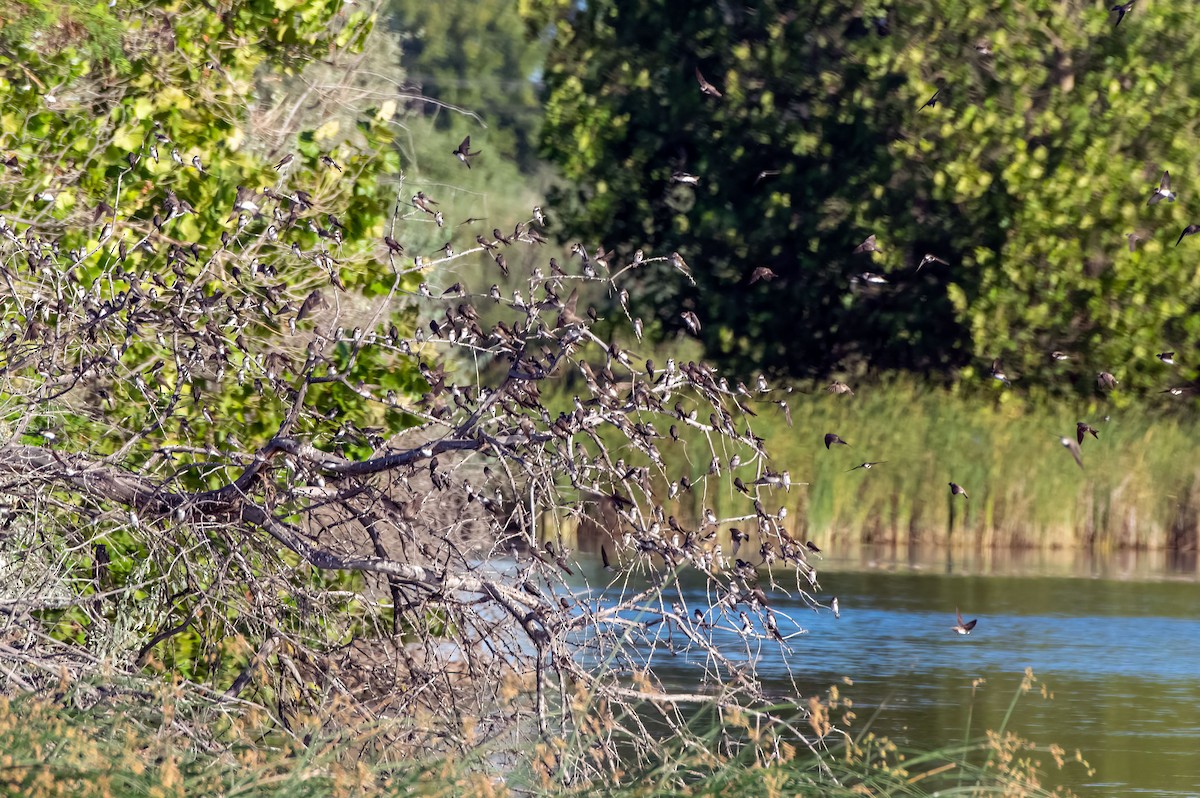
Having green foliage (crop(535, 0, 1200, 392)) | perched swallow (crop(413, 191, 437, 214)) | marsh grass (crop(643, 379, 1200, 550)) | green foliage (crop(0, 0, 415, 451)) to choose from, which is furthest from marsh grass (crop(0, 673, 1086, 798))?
green foliage (crop(535, 0, 1200, 392))

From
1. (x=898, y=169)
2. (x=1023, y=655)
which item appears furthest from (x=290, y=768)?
(x=898, y=169)

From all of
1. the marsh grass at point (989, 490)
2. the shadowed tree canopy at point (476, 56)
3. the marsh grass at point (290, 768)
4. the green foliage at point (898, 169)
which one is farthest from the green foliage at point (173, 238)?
the shadowed tree canopy at point (476, 56)

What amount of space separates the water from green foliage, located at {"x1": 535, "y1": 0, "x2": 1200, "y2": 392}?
3.94 metres

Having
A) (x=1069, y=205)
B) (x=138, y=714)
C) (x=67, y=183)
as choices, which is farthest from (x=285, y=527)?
(x=1069, y=205)

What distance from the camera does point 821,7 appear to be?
76.2 ft

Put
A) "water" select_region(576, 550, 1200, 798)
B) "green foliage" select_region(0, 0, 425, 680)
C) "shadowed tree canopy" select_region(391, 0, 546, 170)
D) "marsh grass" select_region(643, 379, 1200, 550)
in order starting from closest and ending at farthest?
"green foliage" select_region(0, 0, 425, 680), "water" select_region(576, 550, 1200, 798), "marsh grass" select_region(643, 379, 1200, 550), "shadowed tree canopy" select_region(391, 0, 546, 170)

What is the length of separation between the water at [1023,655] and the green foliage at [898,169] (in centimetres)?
394

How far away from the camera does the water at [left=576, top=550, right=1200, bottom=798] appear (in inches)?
391

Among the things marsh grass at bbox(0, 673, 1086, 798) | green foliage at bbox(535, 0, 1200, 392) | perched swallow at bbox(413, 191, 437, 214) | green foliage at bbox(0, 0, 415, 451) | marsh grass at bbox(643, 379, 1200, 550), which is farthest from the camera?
green foliage at bbox(535, 0, 1200, 392)

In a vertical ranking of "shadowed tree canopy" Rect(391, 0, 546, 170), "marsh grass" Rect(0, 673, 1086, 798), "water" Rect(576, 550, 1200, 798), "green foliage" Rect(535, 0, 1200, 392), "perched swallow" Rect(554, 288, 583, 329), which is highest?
"shadowed tree canopy" Rect(391, 0, 546, 170)

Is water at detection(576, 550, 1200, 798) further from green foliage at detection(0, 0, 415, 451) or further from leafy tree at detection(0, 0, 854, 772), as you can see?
green foliage at detection(0, 0, 415, 451)

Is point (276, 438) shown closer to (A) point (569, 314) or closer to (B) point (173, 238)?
(A) point (569, 314)

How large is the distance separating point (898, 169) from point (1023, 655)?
10.3m

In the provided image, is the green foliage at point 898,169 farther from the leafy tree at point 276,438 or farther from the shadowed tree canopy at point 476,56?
the shadowed tree canopy at point 476,56
